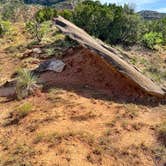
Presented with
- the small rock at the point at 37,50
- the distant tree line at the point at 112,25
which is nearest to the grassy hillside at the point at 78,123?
the small rock at the point at 37,50

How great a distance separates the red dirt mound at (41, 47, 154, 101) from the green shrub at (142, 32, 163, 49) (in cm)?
719

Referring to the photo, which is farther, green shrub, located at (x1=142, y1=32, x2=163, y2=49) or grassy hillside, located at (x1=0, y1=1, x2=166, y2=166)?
green shrub, located at (x1=142, y1=32, x2=163, y2=49)

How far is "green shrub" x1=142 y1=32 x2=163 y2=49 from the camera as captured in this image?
1956 cm

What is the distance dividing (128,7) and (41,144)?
14.3 m

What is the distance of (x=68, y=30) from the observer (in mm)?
12867

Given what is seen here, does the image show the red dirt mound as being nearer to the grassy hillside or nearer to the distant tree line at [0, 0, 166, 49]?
the grassy hillside

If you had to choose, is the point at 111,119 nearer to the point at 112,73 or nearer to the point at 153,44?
the point at 112,73

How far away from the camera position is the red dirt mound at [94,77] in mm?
11047

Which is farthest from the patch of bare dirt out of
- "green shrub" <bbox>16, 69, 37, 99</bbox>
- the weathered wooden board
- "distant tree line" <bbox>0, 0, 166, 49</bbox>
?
"distant tree line" <bbox>0, 0, 166, 49</bbox>

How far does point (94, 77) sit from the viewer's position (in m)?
11.9

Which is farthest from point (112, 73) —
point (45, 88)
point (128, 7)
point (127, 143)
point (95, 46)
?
point (128, 7)

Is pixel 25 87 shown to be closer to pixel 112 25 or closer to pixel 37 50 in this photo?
pixel 37 50

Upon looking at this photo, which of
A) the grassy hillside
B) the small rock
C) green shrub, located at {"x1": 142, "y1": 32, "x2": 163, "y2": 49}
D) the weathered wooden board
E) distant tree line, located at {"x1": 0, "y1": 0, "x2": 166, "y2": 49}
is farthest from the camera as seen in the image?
green shrub, located at {"x1": 142, "y1": 32, "x2": 163, "y2": 49}

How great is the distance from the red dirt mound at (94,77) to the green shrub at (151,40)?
719 centimetres
